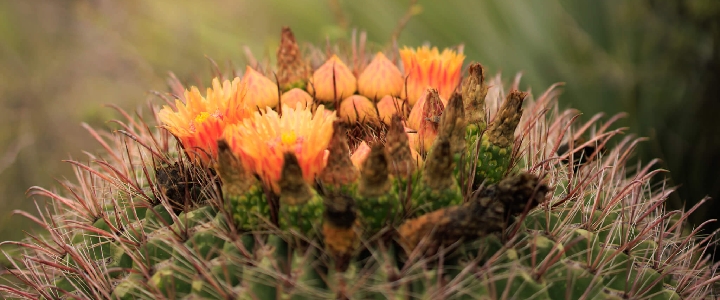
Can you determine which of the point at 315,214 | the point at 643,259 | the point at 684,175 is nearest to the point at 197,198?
the point at 315,214

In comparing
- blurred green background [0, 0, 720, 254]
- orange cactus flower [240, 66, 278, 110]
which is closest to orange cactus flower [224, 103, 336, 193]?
orange cactus flower [240, 66, 278, 110]

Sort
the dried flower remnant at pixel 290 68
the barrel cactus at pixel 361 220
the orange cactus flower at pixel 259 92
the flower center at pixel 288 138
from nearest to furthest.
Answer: the barrel cactus at pixel 361 220 → the flower center at pixel 288 138 → the orange cactus flower at pixel 259 92 → the dried flower remnant at pixel 290 68

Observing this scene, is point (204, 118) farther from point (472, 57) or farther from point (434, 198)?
point (472, 57)

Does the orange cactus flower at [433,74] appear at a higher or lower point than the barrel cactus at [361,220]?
higher

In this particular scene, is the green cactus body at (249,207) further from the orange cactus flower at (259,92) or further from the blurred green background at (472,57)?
the blurred green background at (472,57)

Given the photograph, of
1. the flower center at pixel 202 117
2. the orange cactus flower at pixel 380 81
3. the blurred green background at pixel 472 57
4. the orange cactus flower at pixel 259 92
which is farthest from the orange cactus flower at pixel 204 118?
the blurred green background at pixel 472 57

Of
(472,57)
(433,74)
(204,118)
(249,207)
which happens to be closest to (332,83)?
(433,74)

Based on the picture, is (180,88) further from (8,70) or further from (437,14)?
(8,70)

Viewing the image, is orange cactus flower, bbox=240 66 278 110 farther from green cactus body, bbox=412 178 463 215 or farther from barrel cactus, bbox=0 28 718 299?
green cactus body, bbox=412 178 463 215
